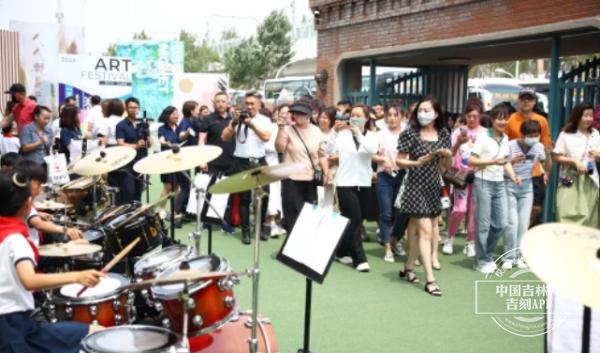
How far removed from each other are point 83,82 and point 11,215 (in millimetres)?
19389

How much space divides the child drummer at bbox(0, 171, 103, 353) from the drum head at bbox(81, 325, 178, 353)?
0.87 feet

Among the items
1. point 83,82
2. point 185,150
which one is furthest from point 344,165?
point 83,82

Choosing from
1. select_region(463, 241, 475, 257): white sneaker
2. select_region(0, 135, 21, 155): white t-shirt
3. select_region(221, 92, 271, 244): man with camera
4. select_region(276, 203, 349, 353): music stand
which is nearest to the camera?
select_region(276, 203, 349, 353): music stand

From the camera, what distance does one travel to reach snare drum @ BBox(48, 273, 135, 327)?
3514 mm

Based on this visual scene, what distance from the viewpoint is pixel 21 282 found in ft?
10.0

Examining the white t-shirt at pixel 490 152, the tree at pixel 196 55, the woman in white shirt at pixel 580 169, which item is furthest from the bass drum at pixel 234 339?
the tree at pixel 196 55

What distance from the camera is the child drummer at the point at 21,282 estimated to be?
300 cm

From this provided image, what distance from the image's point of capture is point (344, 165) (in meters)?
6.74

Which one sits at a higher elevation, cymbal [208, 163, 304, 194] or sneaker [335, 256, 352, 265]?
cymbal [208, 163, 304, 194]

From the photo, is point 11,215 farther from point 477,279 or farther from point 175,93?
point 175,93

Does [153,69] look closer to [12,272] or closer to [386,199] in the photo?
[386,199]

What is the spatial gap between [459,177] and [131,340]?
16.7ft

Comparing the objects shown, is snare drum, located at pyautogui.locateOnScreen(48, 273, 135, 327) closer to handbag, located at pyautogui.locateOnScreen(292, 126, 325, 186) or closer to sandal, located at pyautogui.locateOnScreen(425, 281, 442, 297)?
sandal, located at pyautogui.locateOnScreen(425, 281, 442, 297)

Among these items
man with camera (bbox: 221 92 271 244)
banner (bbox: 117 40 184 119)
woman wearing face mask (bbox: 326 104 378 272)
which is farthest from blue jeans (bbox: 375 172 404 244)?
banner (bbox: 117 40 184 119)
